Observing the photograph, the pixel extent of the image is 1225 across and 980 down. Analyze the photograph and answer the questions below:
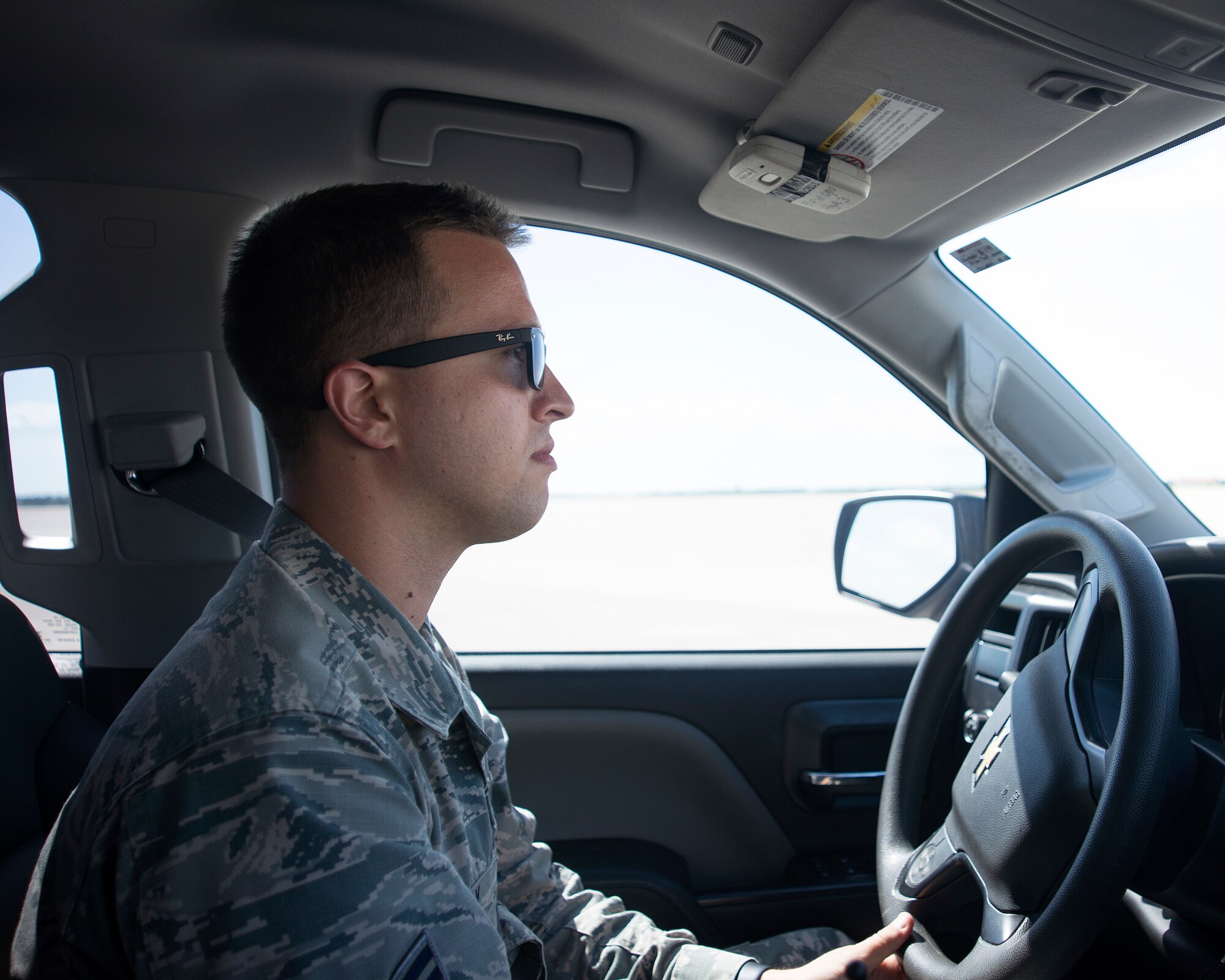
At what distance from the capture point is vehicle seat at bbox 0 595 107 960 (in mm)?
1293

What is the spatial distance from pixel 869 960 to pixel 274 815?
0.85m

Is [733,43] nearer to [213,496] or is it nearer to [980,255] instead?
[980,255]

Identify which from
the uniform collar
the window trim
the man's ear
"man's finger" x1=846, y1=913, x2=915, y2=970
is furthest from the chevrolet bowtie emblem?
the window trim

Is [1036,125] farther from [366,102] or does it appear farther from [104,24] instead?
[104,24]

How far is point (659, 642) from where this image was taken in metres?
2.41

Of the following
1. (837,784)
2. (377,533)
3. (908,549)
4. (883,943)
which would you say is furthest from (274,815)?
(908,549)

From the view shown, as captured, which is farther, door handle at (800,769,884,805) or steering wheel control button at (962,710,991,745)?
door handle at (800,769,884,805)

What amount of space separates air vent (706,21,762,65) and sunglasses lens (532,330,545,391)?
619 millimetres

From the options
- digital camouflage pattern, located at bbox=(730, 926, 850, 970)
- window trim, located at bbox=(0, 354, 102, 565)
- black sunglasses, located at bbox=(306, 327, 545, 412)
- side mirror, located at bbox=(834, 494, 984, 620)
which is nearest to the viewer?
black sunglasses, located at bbox=(306, 327, 545, 412)

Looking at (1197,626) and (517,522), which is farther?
(1197,626)

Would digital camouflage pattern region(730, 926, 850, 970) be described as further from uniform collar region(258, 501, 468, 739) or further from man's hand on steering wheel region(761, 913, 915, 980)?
uniform collar region(258, 501, 468, 739)

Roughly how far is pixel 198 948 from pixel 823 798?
1811 mm

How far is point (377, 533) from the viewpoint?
1.16 metres

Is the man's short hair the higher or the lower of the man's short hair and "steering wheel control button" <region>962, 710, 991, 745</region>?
the higher
